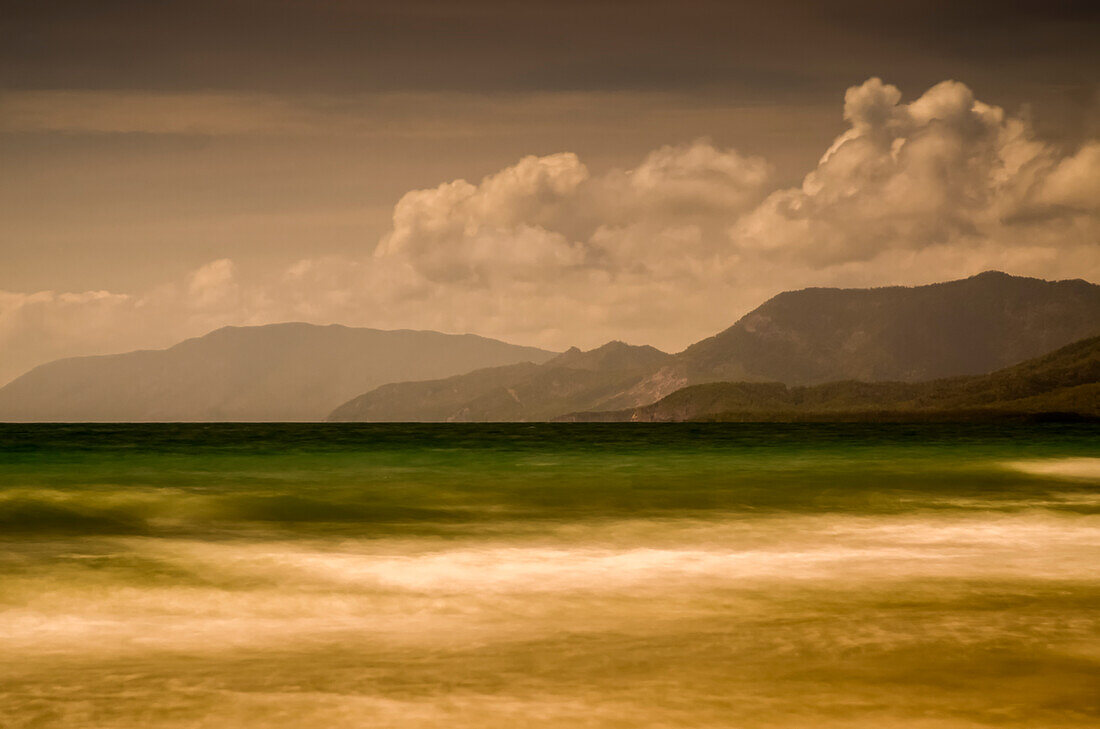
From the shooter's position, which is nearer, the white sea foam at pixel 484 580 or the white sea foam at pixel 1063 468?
the white sea foam at pixel 484 580

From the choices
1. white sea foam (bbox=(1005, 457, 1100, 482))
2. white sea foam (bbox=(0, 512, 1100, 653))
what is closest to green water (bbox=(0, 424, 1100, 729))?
white sea foam (bbox=(0, 512, 1100, 653))

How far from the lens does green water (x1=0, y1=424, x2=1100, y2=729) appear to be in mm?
12320

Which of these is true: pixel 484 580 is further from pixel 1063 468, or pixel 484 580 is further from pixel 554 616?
pixel 1063 468

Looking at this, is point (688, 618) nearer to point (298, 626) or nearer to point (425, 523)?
point (298, 626)

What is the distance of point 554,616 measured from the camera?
59.0 ft


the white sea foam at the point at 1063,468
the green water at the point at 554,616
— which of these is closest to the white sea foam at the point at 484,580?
the green water at the point at 554,616

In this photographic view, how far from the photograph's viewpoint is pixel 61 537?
31.2 metres

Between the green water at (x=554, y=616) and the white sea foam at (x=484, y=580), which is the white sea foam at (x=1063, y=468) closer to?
the green water at (x=554, y=616)

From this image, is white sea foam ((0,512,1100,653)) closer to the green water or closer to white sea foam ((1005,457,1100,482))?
the green water

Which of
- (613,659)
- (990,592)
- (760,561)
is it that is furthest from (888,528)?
(613,659)

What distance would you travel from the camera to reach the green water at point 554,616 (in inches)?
485

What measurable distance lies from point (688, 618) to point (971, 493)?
34.6 meters

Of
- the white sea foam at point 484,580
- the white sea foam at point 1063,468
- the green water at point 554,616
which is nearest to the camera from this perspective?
the green water at point 554,616

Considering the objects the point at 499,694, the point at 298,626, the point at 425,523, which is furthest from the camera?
the point at 425,523
